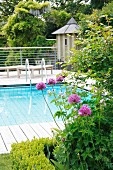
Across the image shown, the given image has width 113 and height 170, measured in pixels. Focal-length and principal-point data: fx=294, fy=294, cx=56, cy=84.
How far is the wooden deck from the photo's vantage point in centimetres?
393

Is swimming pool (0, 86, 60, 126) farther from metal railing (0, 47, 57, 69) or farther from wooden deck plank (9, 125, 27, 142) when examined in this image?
metal railing (0, 47, 57, 69)

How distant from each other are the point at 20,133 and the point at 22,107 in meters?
3.25

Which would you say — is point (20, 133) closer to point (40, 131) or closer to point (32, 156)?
point (40, 131)

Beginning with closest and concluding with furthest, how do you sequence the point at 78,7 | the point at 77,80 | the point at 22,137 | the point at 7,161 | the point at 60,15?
1. the point at 77,80
2. the point at 7,161
3. the point at 22,137
4. the point at 60,15
5. the point at 78,7

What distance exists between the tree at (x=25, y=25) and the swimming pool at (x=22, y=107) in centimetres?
468

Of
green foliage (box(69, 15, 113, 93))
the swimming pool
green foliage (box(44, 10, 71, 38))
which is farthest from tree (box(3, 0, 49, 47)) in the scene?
green foliage (box(69, 15, 113, 93))

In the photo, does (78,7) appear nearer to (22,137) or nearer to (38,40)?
(38,40)

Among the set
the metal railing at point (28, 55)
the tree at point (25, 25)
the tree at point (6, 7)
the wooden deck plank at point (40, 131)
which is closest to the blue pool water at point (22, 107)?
the wooden deck plank at point (40, 131)

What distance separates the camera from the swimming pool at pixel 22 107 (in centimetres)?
617

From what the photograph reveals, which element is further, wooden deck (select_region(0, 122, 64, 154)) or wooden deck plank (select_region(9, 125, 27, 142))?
wooden deck plank (select_region(9, 125, 27, 142))

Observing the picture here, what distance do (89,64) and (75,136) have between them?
1.70 ft

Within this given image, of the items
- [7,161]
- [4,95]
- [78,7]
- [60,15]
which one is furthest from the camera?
[78,7]

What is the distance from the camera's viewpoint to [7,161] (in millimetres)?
3295

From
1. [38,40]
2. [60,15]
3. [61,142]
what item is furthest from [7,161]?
[60,15]
